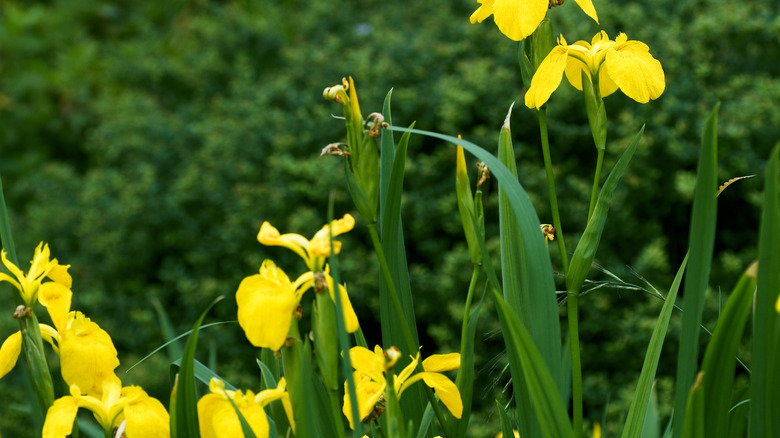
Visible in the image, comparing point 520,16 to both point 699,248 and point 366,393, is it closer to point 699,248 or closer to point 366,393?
point 699,248

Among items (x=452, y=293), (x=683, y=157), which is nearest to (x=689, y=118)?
(x=683, y=157)

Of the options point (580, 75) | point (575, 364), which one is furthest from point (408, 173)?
point (575, 364)

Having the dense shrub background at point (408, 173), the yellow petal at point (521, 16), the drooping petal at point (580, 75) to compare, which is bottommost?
the dense shrub background at point (408, 173)

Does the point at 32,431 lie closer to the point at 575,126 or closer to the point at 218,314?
the point at 218,314

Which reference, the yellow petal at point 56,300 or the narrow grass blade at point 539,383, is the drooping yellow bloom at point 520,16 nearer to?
the narrow grass blade at point 539,383

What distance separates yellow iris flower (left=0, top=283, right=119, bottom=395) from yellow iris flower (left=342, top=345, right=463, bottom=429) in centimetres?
22

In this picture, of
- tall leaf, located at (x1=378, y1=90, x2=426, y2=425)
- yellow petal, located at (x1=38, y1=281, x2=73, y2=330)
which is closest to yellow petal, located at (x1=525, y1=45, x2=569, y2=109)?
tall leaf, located at (x1=378, y1=90, x2=426, y2=425)

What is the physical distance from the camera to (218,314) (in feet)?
8.04

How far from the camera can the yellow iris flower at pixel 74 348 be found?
74 centimetres

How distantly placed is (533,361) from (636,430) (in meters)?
0.21

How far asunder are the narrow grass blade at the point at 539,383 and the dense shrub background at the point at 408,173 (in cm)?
129

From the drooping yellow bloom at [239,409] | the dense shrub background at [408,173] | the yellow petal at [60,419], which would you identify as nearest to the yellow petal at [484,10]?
the drooping yellow bloom at [239,409]

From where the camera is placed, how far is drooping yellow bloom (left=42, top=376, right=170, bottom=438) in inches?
27.5

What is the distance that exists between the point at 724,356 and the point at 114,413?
50 cm
